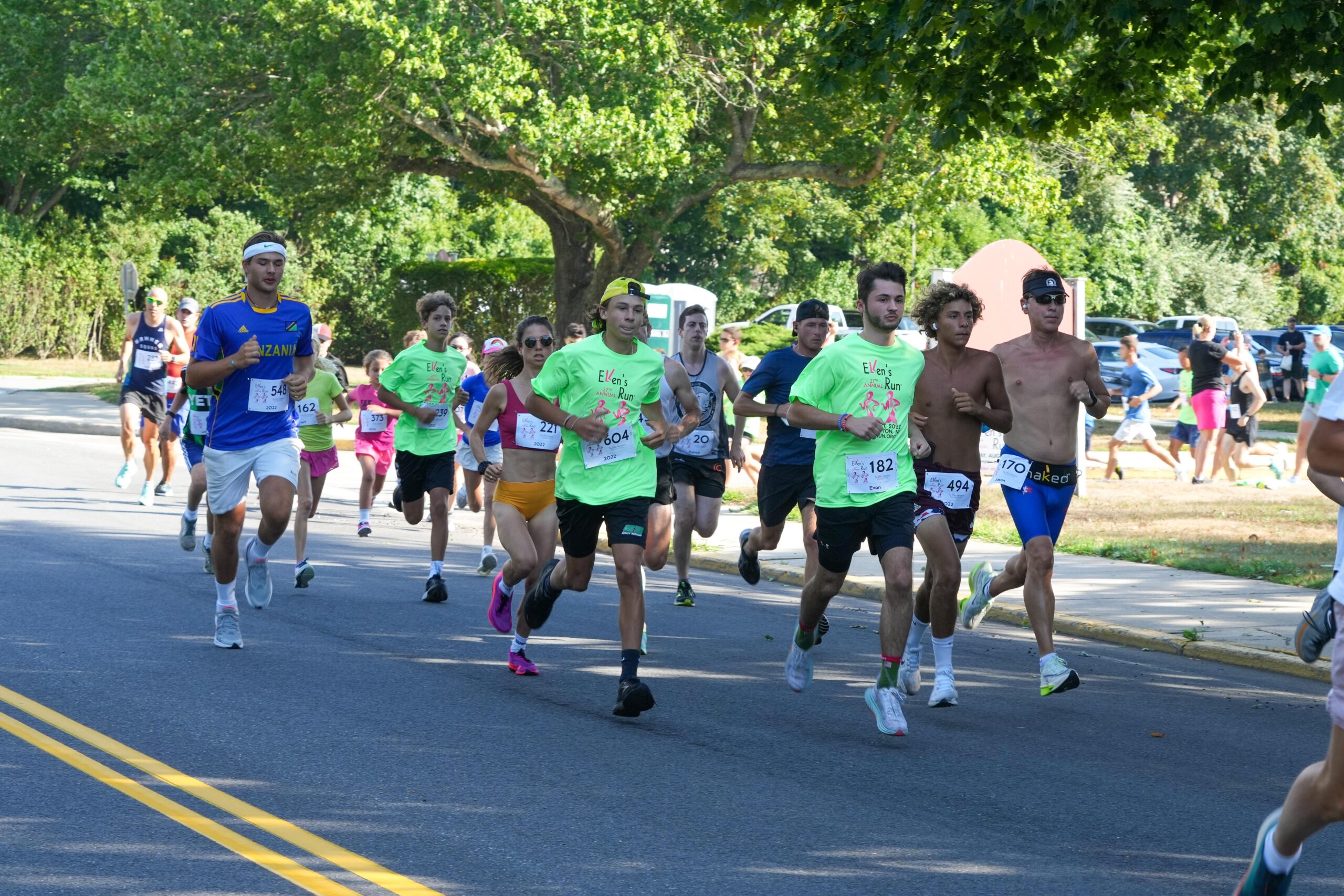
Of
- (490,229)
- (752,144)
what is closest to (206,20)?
(752,144)

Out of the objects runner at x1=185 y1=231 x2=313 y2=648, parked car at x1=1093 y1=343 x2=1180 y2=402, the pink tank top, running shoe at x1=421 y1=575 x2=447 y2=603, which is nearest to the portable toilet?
running shoe at x1=421 y1=575 x2=447 y2=603

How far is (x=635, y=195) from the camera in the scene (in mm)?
25828

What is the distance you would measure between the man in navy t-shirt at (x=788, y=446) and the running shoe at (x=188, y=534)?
14.6 feet

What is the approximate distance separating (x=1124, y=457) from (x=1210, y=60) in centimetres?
A: 1228

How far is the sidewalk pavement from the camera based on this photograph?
955 cm

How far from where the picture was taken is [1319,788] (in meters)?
3.97

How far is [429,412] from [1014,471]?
4.33 meters

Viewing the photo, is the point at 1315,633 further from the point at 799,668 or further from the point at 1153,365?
the point at 1153,365

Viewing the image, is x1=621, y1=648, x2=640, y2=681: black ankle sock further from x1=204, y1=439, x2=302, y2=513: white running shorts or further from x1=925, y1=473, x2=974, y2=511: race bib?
x1=204, y1=439, x2=302, y2=513: white running shorts

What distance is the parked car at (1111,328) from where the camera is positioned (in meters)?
40.4

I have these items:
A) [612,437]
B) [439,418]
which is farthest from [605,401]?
[439,418]

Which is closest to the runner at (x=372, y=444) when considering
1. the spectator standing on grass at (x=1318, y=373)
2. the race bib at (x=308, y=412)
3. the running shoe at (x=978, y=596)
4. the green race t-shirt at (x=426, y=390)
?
the green race t-shirt at (x=426, y=390)

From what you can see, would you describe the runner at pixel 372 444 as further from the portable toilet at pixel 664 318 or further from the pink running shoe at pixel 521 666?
the pink running shoe at pixel 521 666

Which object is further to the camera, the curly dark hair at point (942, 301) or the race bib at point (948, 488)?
the curly dark hair at point (942, 301)
